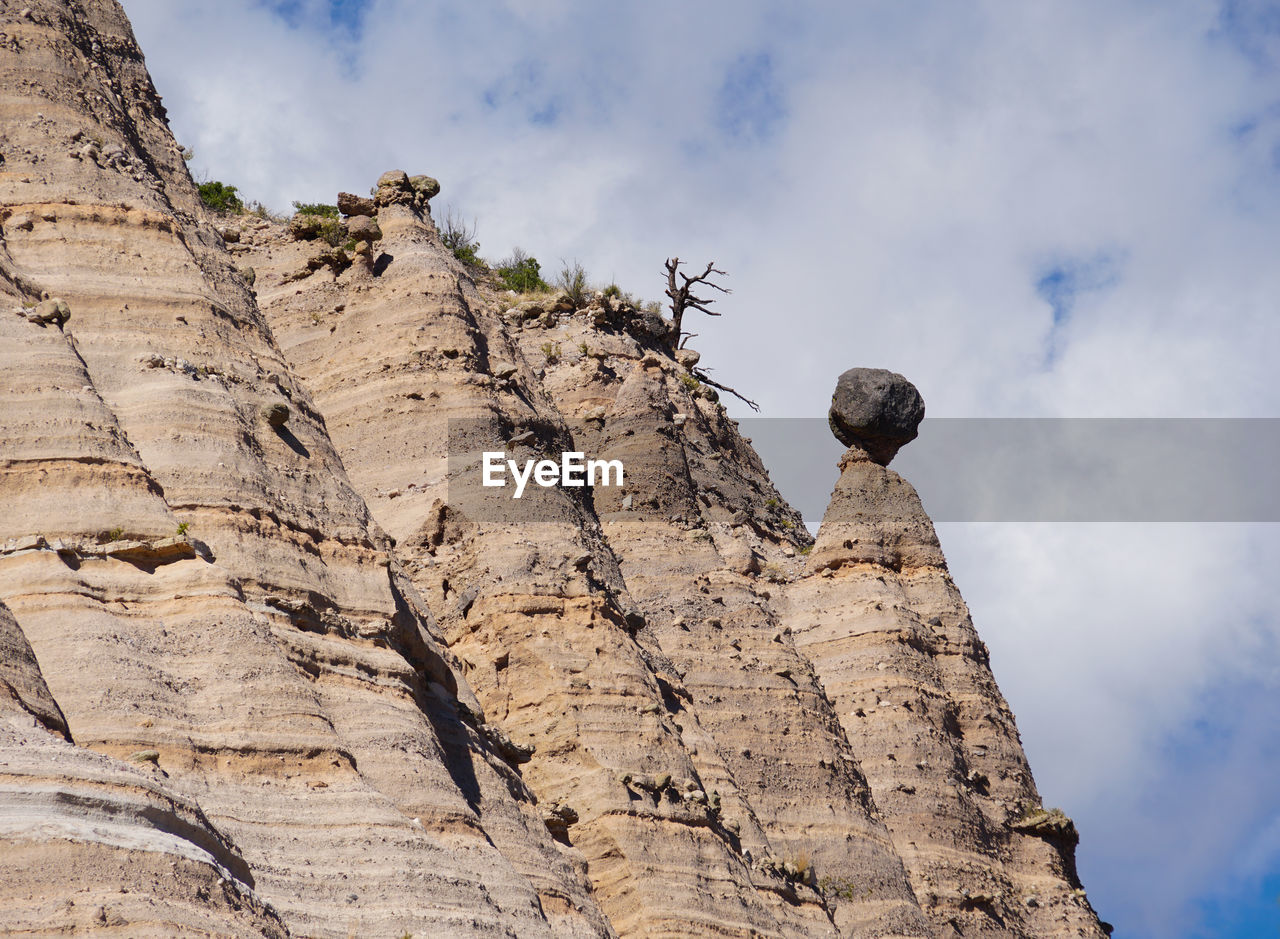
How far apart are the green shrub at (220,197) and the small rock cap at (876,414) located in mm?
11814

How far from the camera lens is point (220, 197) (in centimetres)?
2808

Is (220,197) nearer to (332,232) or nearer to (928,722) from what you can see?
(332,232)

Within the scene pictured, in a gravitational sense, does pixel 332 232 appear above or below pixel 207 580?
above

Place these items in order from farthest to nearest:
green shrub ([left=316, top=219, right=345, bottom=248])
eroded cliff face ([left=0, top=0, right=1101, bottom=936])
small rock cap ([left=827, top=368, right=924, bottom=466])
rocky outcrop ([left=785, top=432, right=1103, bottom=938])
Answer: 1. small rock cap ([left=827, top=368, right=924, bottom=466])
2. green shrub ([left=316, top=219, right=345, bottom=248])
3. rocky outcrop ([left=785, top=432, right=1103, bottom=938])
4. eroded cliff face ([left=0, top=0, right=1101, bottom=936])

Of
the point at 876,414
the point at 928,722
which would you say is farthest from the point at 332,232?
the point at 928,722

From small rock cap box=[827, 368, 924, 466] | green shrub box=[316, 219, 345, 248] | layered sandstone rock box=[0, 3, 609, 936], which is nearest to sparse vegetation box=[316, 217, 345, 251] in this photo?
green shrub box=[316, 219, 345, 248]

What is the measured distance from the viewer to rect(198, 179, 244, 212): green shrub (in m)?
27.6

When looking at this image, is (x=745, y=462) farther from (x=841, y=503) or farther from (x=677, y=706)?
(x=677, y=706)

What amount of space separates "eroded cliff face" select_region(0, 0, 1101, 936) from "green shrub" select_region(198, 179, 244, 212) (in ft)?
6.87

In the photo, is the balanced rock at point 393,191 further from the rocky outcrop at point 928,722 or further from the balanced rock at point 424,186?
the rocky outcrop at point 928,722

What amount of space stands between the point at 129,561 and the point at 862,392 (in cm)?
1927

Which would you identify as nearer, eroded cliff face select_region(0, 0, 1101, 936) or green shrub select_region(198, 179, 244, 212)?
eroded cliff face select_region(0, 0, 1101, 936)

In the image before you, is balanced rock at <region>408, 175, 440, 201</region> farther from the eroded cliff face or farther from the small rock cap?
the small rock cap

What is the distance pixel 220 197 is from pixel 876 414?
12.8m
